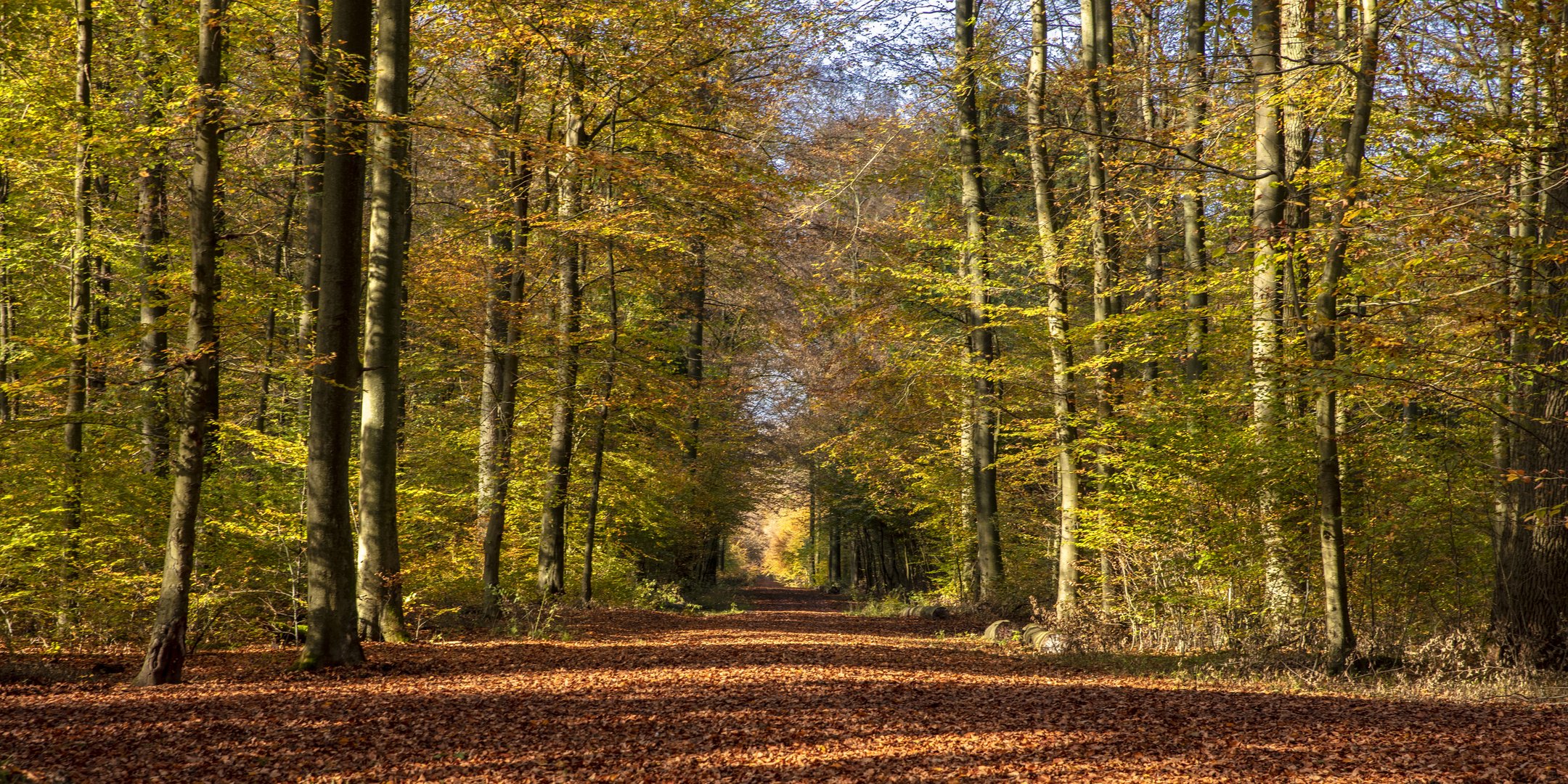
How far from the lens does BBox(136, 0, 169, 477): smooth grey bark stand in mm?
10562

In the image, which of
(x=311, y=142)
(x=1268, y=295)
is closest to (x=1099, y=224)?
(x=1268, y=295)

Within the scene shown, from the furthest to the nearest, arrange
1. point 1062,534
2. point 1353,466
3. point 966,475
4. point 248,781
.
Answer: point 966,475, point 1062,534, point 1353,466, point 248,781

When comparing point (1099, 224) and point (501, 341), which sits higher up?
point (1099, 224)

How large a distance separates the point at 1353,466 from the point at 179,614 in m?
11.4

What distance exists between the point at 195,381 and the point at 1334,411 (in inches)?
409

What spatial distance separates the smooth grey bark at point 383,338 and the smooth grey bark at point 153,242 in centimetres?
218

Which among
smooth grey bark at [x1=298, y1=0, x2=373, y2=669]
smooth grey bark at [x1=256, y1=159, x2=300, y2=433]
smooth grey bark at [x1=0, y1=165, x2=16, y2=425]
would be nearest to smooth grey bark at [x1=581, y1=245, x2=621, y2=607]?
smooth grey bark at [x1=256, y1=159, x2=300, y2=433]

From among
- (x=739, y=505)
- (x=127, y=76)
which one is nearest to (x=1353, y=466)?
(x=127, y=76)

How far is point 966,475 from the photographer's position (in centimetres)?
1905

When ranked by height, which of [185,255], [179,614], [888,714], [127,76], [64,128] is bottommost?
[888,714]

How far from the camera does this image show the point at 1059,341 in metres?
13.1

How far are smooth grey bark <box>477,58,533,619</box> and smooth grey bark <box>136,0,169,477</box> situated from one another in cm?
395

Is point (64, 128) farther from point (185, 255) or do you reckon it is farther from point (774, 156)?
point (774, 156)

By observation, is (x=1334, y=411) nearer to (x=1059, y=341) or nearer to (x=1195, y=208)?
(x=1059, y=341)
